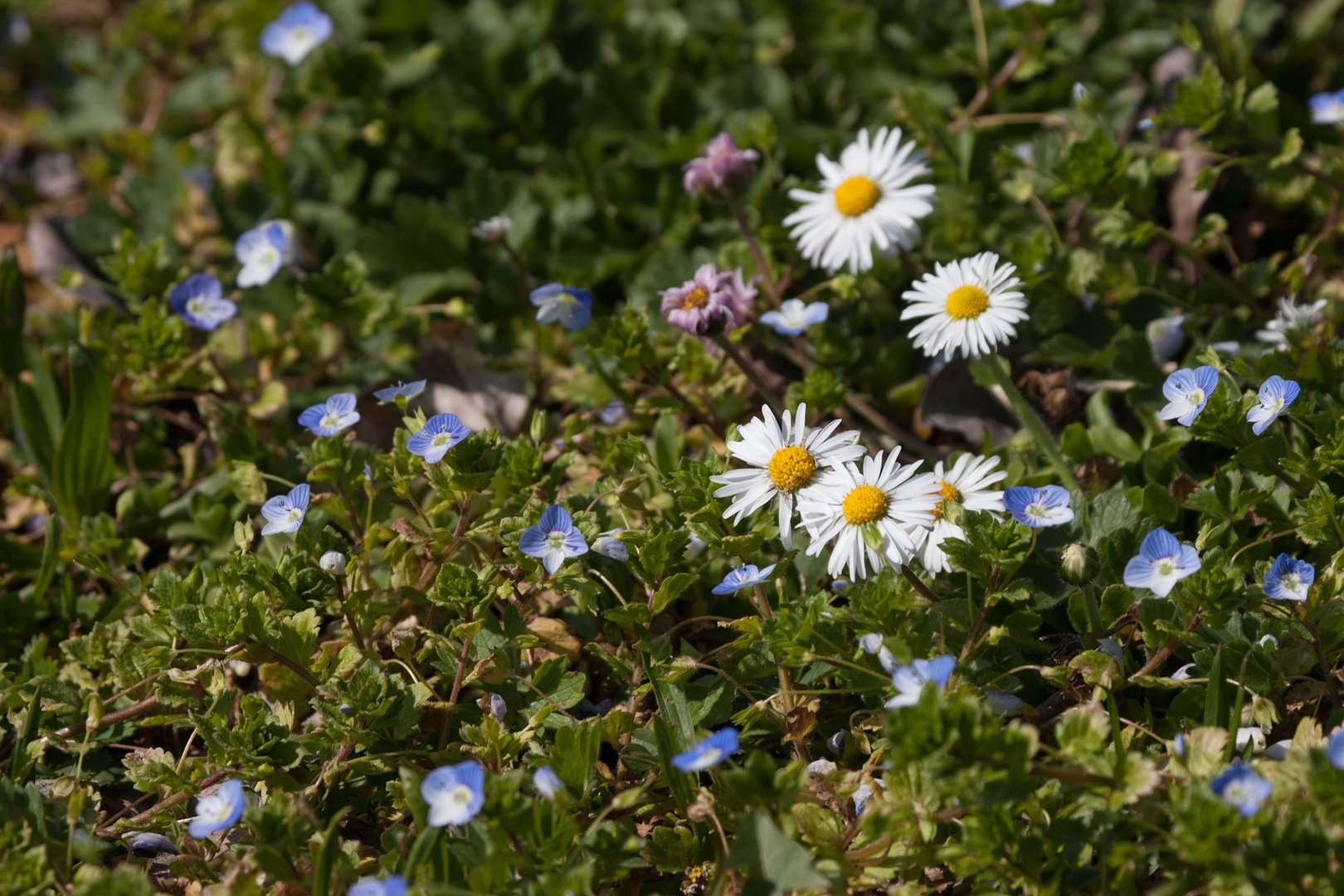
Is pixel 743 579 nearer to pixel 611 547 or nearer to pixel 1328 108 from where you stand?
pixel 611 547

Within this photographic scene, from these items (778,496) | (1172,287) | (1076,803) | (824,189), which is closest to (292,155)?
(824,189)

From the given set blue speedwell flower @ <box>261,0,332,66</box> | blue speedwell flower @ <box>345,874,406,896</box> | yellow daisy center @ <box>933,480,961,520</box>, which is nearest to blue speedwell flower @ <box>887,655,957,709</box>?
yellow daisy center @ <box>933,480,961,520</box>

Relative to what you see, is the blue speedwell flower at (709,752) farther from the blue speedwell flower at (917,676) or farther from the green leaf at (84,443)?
the green leaf at (84,443)

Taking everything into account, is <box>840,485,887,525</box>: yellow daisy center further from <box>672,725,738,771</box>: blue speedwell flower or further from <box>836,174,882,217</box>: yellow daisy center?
<box>836,174,882,217</box>: yellow daisy center

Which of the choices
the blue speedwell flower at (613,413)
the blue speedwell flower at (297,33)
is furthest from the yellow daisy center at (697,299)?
the blue speedwell flower at (297,33)

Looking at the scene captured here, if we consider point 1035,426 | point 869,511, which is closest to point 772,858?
point 869,511

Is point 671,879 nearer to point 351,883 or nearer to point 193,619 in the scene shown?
point 351,883
